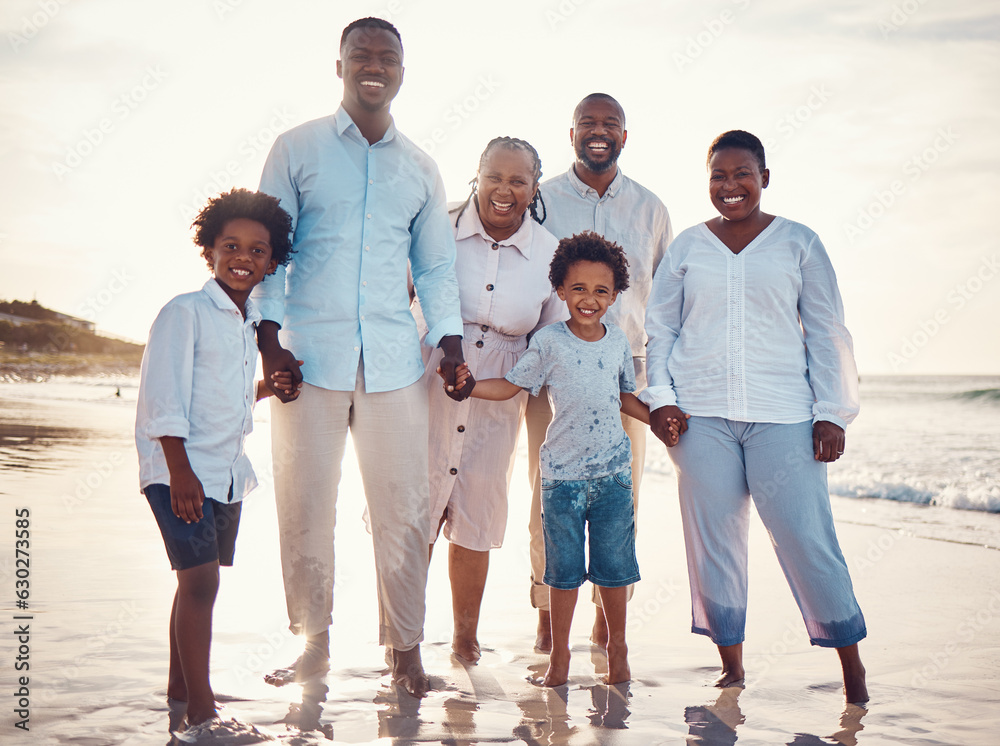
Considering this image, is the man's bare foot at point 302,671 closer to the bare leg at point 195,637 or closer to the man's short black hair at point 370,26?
the bare leg at point 195,637

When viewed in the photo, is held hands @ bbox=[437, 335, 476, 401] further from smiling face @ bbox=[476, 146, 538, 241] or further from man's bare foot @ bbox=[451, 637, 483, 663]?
man's bare foot @ bbox=[451, 637, 483, 663]

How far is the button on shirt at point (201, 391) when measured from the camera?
2.44m

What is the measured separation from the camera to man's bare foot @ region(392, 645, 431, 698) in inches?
119

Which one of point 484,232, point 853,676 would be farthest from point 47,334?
point 853,676

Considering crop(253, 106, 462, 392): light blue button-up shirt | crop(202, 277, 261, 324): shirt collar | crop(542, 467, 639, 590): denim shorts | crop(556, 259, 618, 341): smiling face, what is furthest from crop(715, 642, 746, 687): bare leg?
crop(202, 277, 261, 324): shirt collar

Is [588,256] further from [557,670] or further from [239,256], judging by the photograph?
[557,670]

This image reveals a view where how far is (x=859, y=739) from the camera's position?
2723mm

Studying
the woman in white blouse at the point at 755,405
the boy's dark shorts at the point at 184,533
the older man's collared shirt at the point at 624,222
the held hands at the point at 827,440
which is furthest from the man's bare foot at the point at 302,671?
the held hands at the point at 827,440

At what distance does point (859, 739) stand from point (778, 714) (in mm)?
298

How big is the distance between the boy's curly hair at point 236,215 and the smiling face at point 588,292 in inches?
45.3

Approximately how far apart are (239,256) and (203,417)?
549 mm

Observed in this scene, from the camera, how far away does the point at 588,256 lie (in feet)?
10.8

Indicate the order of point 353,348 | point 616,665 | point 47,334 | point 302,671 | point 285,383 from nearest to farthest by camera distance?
point 285,383 → point 353,348 → point 302,671 → point 616,665 → point 47,334

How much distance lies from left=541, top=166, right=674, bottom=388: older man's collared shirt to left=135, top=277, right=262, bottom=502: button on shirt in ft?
5.77
